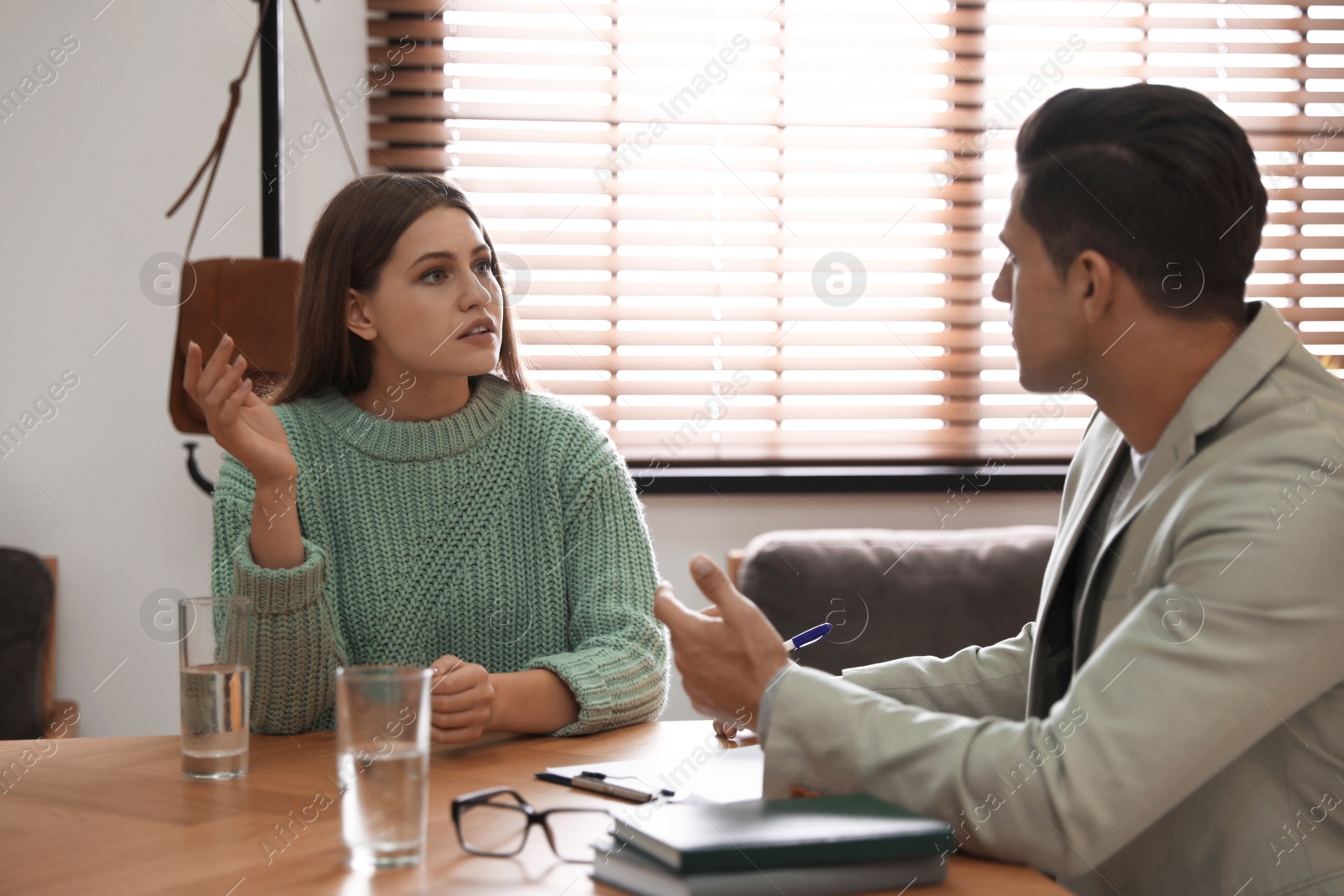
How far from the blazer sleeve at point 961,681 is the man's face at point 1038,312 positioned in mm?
279

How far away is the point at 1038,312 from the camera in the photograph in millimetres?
1034

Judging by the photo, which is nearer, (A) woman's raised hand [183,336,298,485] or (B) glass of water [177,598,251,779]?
(B) glass of water [177,598,251,779]

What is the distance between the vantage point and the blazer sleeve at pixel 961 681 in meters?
1.15

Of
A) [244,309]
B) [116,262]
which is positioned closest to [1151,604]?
[244,309]

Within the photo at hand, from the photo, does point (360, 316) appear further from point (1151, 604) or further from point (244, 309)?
point (1151, 604)

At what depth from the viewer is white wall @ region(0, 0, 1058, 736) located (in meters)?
2.25

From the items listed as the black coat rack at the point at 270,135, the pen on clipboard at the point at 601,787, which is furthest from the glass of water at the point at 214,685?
the black coat rack at the point at 270,135

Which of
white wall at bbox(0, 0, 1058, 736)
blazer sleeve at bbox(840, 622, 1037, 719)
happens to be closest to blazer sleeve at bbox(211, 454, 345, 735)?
blazer sleeve at bbox(840, 622, 1037, 719)

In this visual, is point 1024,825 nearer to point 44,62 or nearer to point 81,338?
point 81,338

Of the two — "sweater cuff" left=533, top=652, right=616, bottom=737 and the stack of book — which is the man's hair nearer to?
the stack of book

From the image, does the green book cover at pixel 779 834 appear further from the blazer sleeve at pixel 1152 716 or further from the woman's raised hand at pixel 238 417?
the woman's raised hand at pixel 238 417

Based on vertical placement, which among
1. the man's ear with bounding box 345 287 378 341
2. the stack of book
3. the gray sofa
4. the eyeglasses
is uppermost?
the man's ear with bounding box 345 287 378 341

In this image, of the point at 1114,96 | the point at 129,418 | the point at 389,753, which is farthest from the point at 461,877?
the point at 129,418

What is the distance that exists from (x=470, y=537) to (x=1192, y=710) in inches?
37.2
